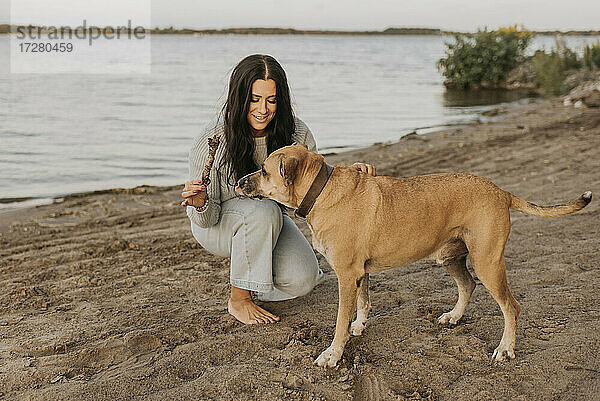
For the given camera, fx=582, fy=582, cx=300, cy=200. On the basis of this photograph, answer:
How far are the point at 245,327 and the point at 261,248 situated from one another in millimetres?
650

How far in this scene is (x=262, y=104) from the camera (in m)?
4.63

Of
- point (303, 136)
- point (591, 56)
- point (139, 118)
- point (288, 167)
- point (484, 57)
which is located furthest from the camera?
point (484, 57)

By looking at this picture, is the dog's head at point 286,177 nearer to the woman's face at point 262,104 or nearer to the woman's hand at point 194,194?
the woman's hand at point 194,194

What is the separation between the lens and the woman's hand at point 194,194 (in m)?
4.46

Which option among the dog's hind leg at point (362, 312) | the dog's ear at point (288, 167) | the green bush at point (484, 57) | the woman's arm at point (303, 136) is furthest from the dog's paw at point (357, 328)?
the green bush at point (484, 57)

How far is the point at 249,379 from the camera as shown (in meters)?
3.88

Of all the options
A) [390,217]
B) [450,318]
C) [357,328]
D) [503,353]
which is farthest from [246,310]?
[503,353]

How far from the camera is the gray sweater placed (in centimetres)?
475

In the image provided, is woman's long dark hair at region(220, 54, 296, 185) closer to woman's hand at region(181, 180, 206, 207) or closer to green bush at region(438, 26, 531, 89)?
woman's hand at region(181, 180, 206, 207)

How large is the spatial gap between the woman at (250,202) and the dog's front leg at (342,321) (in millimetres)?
829

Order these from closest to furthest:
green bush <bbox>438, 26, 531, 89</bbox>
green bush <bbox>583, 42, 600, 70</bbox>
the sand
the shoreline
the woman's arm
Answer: the sand < the woman's arm < the shoreline < green bush <bbox>583, 42, 600, 70</bbox> < green bush <bbox>438, 26, 531, 89</bbox>

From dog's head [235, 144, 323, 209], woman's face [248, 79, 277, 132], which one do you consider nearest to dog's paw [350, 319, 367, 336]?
dog's head [235, 144, 323, 209]

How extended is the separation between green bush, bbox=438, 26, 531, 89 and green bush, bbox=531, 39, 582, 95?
232 centimetres

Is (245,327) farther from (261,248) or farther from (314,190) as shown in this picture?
(314,190)
